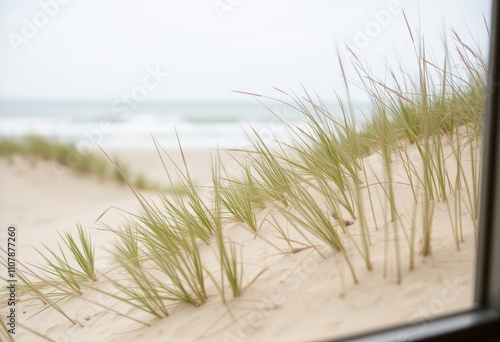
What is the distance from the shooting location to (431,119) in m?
1.46

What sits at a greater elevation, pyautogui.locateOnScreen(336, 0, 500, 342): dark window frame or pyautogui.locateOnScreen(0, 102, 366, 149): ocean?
pyautogui.locateOnScreen(0, 102, 366, 149): ocean

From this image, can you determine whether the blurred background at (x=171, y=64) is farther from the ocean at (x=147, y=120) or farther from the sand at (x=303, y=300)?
the sand at (x=303, y=300)

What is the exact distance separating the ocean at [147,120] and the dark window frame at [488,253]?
28.1 feet

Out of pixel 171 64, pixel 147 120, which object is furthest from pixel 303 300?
pixel 171 64

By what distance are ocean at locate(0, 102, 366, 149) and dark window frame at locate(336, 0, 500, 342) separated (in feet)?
28.1

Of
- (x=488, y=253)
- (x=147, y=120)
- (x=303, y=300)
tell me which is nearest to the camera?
(x=488, y=253)

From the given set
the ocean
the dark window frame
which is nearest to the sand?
the dark window frame

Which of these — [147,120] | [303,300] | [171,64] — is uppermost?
[171,64]

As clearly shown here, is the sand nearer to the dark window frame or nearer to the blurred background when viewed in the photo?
the dark window frame

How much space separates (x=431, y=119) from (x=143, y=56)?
→ 14390 millimetres

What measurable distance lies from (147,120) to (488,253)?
10.8 m

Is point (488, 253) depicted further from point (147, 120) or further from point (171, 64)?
point (171, 64)

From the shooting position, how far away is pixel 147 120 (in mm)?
11266

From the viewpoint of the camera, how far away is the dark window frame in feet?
3.00
